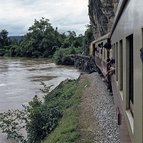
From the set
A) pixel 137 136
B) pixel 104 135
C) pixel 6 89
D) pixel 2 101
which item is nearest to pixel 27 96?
pixel 2 101

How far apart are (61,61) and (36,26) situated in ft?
82.9

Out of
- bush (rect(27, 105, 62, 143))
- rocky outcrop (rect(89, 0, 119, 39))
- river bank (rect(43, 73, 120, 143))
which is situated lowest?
bush (rect(27, 105, 62, 143))

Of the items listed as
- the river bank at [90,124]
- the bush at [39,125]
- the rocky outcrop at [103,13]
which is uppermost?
the rocky outcrop at [103,13]

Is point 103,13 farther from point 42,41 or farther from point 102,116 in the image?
point 42,41

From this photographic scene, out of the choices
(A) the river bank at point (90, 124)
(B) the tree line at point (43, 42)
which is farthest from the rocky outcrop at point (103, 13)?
(B) the tree line at point (43, 42)

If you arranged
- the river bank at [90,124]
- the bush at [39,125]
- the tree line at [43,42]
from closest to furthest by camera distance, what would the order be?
the river bank at [90,124], the bush at [39,125], the tree line at [43,42]

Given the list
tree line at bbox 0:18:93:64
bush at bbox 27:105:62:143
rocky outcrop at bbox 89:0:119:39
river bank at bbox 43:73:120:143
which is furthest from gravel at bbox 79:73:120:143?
tree line at bbox 0:18:93:64

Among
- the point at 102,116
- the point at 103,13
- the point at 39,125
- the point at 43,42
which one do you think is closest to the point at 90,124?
the point at 102,116

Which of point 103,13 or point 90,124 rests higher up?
point 103,13

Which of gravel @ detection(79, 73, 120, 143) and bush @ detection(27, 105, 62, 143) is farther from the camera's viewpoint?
bush @ detection(27, 105, 62, 143)

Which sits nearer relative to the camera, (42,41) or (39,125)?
(39,125)

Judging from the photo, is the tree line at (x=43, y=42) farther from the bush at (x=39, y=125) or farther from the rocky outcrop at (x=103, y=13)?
the bush at (x=39, y=125)

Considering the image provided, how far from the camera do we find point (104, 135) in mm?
7375

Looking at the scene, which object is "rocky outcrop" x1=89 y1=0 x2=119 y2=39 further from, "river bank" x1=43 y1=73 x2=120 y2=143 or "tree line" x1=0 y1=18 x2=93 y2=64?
"tree line" x1=0 y1=18 x2=93 y2=64
